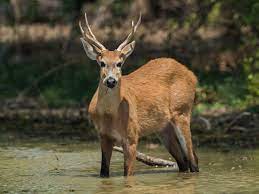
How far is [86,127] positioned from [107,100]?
5079 mm

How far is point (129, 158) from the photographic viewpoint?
11414 millimetres

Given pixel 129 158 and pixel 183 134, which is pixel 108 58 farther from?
pixel 183 134

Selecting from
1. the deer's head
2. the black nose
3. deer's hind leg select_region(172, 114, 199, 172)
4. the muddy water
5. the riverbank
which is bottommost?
the muddy water

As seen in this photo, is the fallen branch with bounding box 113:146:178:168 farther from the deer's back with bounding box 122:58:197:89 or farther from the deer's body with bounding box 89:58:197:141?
the deer's back with bounding box 122:58:197:89

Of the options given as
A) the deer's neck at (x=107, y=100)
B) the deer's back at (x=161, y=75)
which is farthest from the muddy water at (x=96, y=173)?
the deer's back at (x=161, y=75)

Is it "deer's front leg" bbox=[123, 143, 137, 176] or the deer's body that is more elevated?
the deer's body

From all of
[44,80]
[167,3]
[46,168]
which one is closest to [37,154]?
[46,168]

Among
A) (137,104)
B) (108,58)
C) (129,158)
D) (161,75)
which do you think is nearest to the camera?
(108,58)

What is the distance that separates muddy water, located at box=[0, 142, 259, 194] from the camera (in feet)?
34.4

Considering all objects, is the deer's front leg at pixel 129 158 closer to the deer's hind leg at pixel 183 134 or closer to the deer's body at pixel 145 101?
the deer's body at pixel 145 101

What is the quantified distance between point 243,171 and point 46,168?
255 cm

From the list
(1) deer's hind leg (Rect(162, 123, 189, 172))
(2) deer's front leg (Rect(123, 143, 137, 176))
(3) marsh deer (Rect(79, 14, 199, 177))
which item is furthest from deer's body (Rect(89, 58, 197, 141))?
(1) deer's hind leg (Rect(162, 123, 189, 172))

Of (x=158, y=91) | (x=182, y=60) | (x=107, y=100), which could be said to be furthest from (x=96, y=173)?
(x=182, y=60)

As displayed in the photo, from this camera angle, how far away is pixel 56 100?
1903cm
